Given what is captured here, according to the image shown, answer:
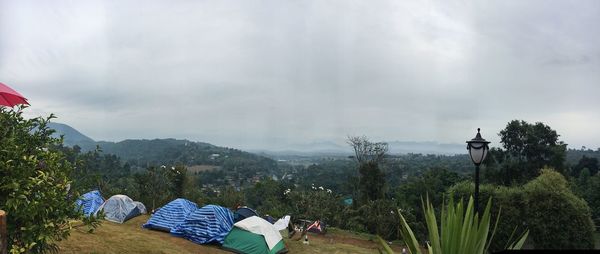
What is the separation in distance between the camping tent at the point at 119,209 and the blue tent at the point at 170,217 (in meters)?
1.77

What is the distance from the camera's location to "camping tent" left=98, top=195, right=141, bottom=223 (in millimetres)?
16781

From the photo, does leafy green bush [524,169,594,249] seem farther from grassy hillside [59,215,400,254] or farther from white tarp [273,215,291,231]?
white tarp [273,215,291,231]

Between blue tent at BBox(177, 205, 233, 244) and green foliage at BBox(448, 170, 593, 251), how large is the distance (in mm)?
9202

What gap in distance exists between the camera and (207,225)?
572 inches

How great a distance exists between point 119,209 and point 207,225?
5096mm

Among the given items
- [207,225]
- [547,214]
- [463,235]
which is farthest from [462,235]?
[547,214]

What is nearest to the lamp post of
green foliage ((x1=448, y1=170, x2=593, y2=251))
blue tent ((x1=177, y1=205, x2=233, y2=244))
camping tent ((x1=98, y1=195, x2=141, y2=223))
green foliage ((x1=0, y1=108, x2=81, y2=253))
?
green foliage ((x1=0, y1=108, x2=81, y2=253))

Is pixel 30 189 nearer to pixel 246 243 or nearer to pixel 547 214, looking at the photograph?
pixel 246 243

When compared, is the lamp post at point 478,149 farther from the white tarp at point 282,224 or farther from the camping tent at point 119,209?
the camping tent at point 119,209

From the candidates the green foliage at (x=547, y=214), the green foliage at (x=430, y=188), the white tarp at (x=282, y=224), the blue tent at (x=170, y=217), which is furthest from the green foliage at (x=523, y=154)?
the blue tent at (x=170, y=217)

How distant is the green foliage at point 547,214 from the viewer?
15.9m

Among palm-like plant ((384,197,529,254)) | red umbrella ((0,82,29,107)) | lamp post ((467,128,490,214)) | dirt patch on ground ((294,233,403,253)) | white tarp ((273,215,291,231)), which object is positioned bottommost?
dirt patch on ground ((294,233,403,253))

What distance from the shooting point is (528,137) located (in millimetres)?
29953

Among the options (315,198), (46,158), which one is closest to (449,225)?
(46,158)
